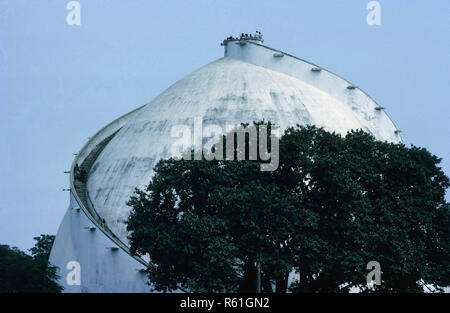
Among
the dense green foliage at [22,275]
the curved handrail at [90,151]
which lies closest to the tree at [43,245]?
the curved handrail at [90,151]

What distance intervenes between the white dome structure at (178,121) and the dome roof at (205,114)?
0.07 meters

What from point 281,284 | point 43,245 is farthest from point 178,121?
point 43,245

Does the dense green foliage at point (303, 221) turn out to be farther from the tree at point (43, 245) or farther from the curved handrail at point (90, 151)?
the tree at point (43, 245)

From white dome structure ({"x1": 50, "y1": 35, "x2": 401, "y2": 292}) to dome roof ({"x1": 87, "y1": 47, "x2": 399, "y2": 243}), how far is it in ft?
0.23

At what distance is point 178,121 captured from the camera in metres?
66.4

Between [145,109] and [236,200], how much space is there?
2795cm

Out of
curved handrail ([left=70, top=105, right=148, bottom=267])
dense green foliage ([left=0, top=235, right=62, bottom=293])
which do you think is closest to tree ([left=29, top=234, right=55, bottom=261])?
curved handrail ([left=70, top=105, right=148, bottom=267])

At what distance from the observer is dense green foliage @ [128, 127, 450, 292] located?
45.4 meters

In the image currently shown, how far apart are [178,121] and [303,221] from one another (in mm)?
22459

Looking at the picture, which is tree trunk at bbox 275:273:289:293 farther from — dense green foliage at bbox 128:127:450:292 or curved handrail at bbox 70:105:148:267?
curved handrail at bbox 70:105:148:267

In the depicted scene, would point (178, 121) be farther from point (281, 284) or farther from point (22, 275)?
point (281, 284)

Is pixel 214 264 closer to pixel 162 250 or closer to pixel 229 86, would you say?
pixel 162 250
